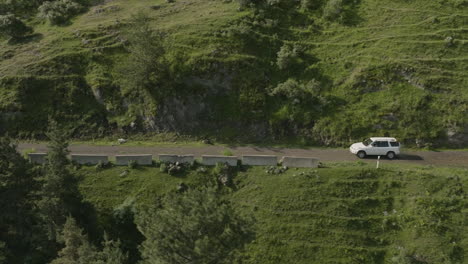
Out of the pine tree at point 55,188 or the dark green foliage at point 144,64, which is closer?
the pine tree at point 55,188

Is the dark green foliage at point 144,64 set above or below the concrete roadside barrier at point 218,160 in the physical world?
above

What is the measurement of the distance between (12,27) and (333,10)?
47.0 m

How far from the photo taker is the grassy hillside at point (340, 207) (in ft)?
101

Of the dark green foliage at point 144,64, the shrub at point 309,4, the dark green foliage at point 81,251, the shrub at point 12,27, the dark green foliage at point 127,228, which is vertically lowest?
the dark green foliage at point 127,228

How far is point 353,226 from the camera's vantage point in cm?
3203

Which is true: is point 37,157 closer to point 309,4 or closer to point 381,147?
point 381,147

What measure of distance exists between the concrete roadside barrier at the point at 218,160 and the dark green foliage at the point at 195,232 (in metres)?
12.4

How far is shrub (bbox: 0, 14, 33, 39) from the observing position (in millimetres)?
52594

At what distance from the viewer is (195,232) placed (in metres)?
23.4

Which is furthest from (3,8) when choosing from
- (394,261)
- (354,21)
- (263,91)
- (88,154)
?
(394,261)

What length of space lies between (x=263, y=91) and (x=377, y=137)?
14161mm

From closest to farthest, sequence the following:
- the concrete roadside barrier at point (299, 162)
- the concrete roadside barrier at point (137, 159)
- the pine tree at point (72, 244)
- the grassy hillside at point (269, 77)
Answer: the pine tree at point (72, 244)
the concrete roadside barrier at point (299, 162)
the concrete roadside barrier at point (137, 159)
the grassy hillside at point (269, 77)

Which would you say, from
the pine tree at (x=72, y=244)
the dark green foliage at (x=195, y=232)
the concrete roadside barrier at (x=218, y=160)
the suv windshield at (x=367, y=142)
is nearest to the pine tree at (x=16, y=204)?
the pine tree at (x=72, y=244)

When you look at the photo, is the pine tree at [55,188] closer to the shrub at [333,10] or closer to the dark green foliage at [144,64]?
the dark green foliage at [144,64]
